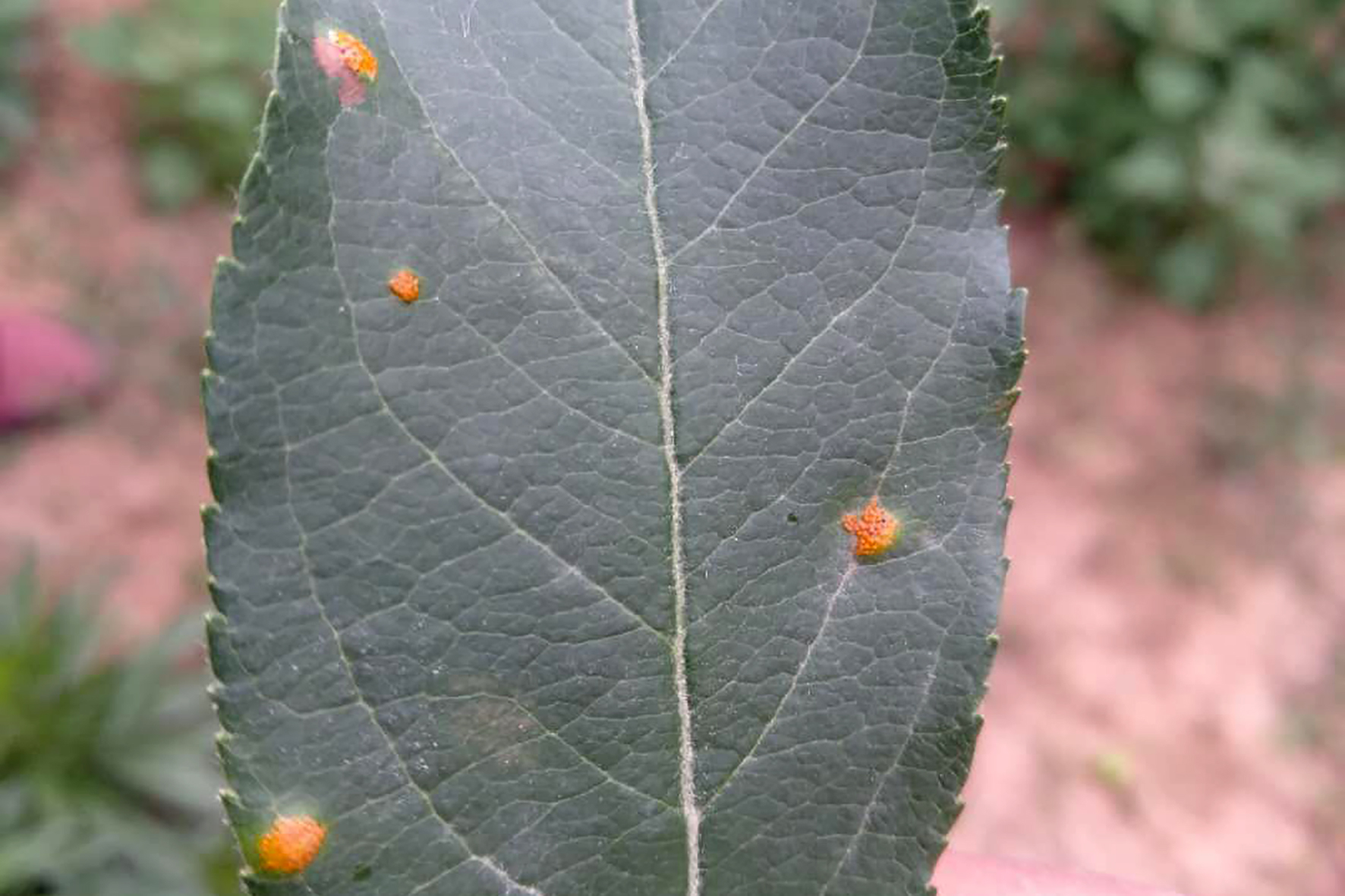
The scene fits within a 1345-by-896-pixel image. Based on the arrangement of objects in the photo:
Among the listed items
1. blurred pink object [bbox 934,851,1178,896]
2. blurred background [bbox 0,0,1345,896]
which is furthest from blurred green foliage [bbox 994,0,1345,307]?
blurred pink object [bbox 934,851,1178,896]

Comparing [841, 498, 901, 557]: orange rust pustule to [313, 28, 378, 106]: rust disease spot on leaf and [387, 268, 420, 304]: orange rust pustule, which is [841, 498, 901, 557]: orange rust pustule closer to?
[387, 268, 420, 304]: orange rust pustule

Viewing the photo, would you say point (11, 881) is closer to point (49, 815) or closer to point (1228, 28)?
point (49, 815)

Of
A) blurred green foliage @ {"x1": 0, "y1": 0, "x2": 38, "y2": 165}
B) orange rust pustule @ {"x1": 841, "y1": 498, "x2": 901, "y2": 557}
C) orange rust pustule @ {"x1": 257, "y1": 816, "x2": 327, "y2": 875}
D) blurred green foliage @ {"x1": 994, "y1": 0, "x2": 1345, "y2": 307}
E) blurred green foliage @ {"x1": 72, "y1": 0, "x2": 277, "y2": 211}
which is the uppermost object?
blurred green foliage @ {"x1": 994, "y1": 0, "x2": 1345, "y2": 307}

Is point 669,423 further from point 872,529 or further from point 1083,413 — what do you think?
point 1083,413

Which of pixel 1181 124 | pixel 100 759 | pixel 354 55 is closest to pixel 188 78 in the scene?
pixel 100 759

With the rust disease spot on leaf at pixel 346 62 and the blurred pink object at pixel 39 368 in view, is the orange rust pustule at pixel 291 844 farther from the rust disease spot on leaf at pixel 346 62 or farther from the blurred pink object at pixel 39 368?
the blurred pink object at pixel 39 368

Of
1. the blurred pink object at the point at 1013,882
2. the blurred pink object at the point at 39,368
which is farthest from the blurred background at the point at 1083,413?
the blurred pink object at the point at 1013,882
